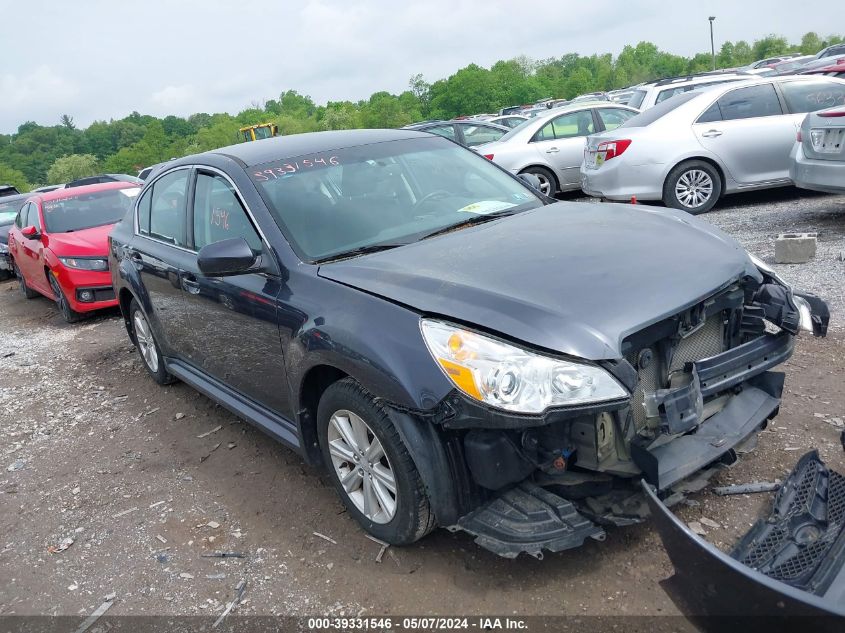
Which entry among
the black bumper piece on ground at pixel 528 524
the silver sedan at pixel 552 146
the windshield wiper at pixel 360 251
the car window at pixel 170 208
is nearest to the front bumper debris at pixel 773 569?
the black bumper piece on ground at pixel 528 524

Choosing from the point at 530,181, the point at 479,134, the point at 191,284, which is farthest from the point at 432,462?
the point at 479,134

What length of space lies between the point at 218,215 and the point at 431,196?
1.20 metres

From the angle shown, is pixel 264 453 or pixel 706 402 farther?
pixel 264 453

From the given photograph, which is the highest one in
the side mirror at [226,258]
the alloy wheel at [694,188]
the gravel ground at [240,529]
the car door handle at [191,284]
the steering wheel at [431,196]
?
the steering wheel at [431,196]

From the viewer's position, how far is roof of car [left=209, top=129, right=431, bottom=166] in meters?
4.01

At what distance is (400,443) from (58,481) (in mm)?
2677

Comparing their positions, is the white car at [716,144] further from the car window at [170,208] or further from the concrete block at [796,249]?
the car window at [170,208]

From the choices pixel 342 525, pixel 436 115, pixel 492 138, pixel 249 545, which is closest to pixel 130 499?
pixel 249 545

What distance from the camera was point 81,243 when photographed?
27.5 ft

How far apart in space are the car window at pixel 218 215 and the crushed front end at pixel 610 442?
1641 mm

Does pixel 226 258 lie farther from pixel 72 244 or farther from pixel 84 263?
pixel 72 244

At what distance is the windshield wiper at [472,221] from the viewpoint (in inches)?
141

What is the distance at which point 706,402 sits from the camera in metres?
2.88

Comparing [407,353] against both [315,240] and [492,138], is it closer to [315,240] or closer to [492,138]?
[315,240]
